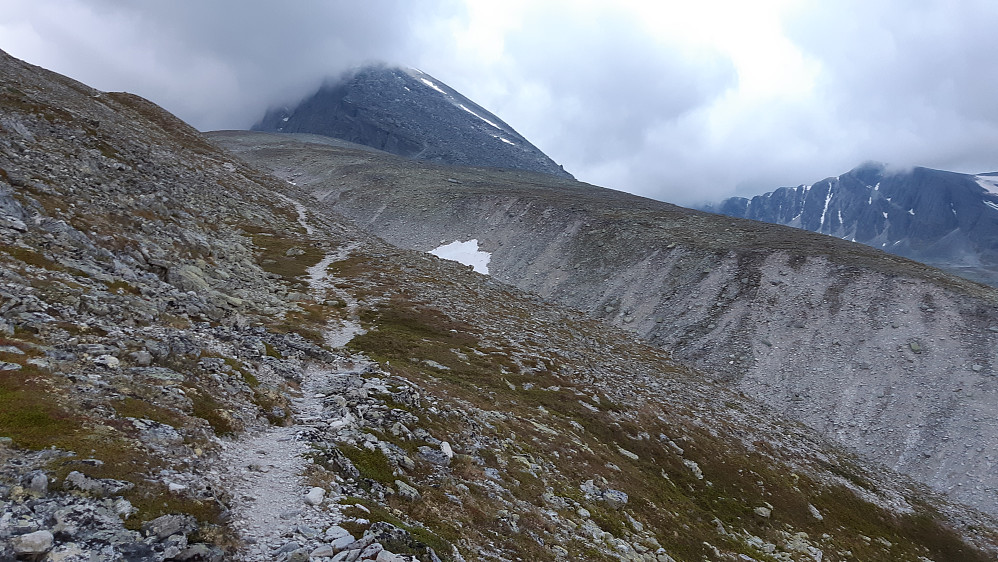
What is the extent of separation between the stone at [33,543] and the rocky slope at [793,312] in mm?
50556

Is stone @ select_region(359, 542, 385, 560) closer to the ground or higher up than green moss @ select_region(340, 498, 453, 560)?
higher up

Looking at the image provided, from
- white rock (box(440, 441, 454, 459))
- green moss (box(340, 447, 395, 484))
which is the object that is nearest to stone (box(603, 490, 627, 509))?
white rock (box(440, 441, 454, 459))

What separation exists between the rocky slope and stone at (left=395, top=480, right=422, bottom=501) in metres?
42.4

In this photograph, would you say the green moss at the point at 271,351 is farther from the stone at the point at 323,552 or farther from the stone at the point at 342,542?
the stone at the point at 323,552

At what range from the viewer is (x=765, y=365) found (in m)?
49.3

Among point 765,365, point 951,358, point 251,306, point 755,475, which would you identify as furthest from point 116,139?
point 951,358

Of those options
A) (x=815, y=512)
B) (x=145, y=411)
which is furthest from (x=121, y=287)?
(x=815, y=512)

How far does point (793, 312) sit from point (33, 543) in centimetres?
6309

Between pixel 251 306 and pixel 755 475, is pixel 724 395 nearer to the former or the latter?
pixel 755 475

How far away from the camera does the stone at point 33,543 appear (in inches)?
272

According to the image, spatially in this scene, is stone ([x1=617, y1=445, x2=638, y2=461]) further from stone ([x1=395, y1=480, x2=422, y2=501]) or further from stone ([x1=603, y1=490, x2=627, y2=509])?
stone ([x1=395, y1=480, x2=422, y2=501])

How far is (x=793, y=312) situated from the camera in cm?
5450

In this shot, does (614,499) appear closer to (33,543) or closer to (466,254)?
(33,543)

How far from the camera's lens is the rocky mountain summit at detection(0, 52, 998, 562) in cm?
959
